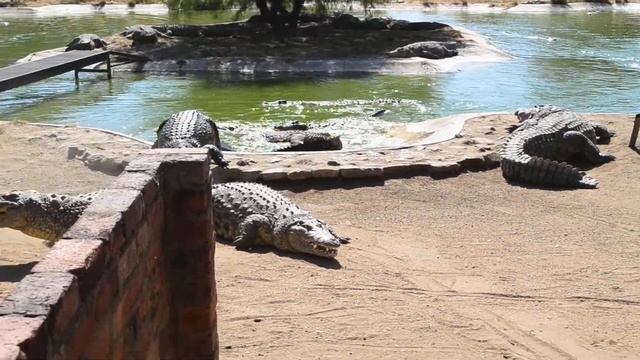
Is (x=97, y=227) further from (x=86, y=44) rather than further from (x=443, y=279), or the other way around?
(x=86, y=44)

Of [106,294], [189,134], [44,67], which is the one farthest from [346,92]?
[106,294]

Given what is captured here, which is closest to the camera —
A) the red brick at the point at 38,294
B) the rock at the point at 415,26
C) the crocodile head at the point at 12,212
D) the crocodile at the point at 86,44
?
the red brick at the point at 38,294

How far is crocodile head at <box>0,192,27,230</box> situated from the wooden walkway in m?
7.60

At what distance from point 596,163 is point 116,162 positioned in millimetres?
5246

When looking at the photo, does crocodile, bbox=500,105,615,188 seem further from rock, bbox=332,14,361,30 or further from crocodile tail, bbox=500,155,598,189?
rock, bbox=332,14,361,30

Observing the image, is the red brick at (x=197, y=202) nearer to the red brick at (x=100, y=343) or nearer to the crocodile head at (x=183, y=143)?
the red brick at (x=100, y=343)

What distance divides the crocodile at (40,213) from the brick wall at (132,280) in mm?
2196

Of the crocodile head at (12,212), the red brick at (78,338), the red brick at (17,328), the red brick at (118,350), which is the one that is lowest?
the crocodile head at (12,212)

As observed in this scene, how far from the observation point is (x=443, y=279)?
17.0 ft

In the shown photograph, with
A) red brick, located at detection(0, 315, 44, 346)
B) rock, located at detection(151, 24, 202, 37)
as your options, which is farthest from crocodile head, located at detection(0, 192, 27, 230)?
rock, located at detection(151, 24, 202, 37)

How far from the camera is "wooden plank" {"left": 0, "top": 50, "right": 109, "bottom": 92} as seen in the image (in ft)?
40.9

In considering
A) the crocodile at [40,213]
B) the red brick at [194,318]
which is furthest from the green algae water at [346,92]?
the red brick at [194,318]

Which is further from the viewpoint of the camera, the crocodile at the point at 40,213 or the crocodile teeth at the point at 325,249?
the crocodile teeth at the point at 325,249

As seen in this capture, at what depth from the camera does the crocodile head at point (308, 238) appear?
5455 mm
